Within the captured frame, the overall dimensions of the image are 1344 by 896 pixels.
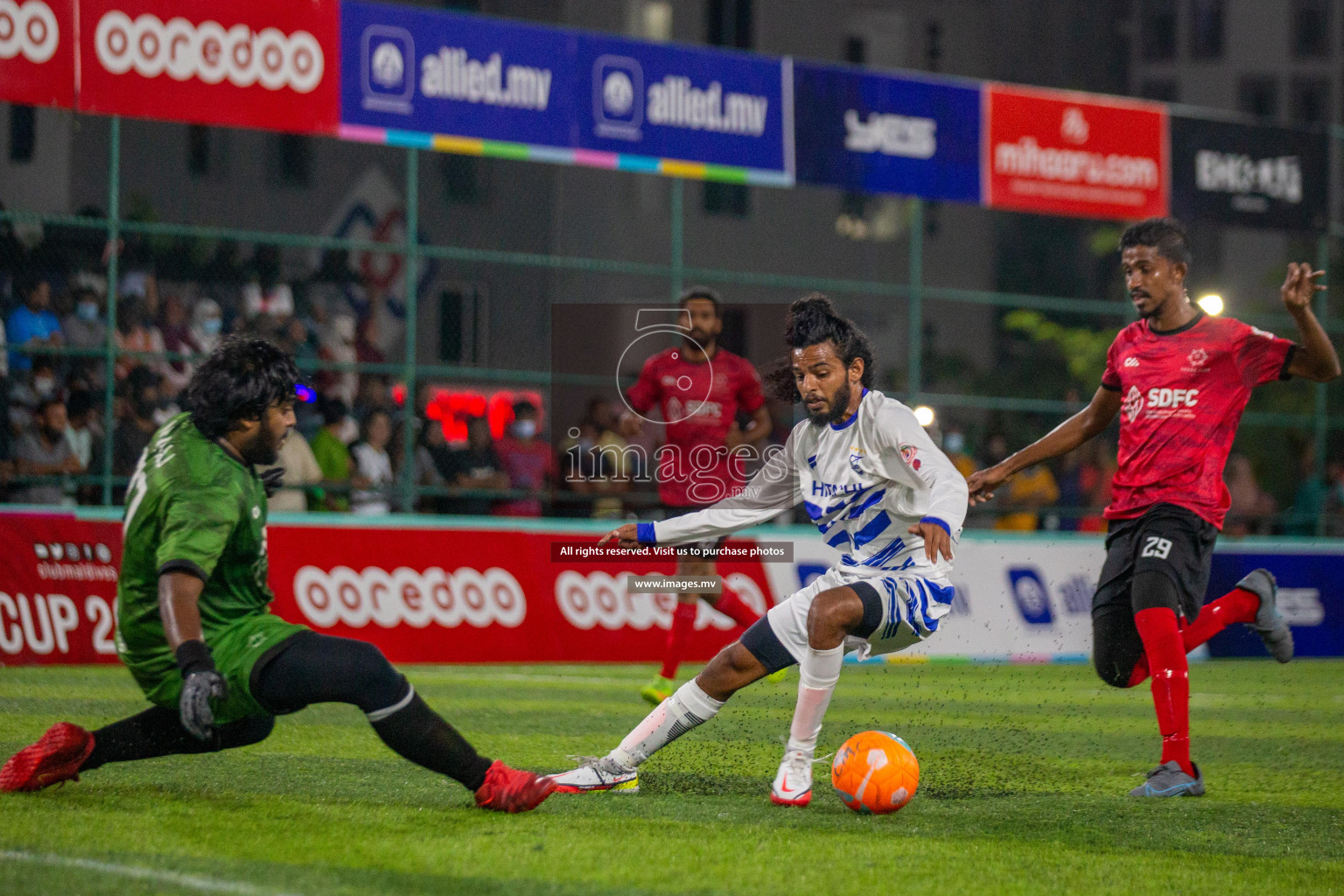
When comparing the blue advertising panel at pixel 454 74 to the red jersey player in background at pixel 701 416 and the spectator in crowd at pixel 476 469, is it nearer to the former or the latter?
the spectator in crowd at pixel 476 469

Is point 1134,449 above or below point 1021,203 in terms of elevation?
below

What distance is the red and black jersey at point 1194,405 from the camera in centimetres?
666

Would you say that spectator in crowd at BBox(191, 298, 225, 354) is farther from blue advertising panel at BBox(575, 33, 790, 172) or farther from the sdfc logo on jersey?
the sdfc logo on jersey

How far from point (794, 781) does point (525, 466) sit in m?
8.81

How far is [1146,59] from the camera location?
57.9 meters

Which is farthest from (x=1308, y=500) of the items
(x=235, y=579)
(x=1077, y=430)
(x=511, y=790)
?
(x=235, y=579)

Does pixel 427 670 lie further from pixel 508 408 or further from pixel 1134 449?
pixel 1134 449

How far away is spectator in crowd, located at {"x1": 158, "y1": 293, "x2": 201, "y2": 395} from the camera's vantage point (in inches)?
509

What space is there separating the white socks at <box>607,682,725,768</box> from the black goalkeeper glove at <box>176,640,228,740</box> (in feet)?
6.03

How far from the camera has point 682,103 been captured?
14141 mm

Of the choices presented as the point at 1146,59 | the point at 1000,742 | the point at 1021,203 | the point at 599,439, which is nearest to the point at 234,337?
the point at 1000,742

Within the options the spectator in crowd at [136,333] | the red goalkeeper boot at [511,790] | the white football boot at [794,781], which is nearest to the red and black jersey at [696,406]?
the white football boot at [794,781]

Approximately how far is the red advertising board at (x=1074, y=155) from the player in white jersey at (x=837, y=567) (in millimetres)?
10322

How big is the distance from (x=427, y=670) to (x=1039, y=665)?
17.8 ft
